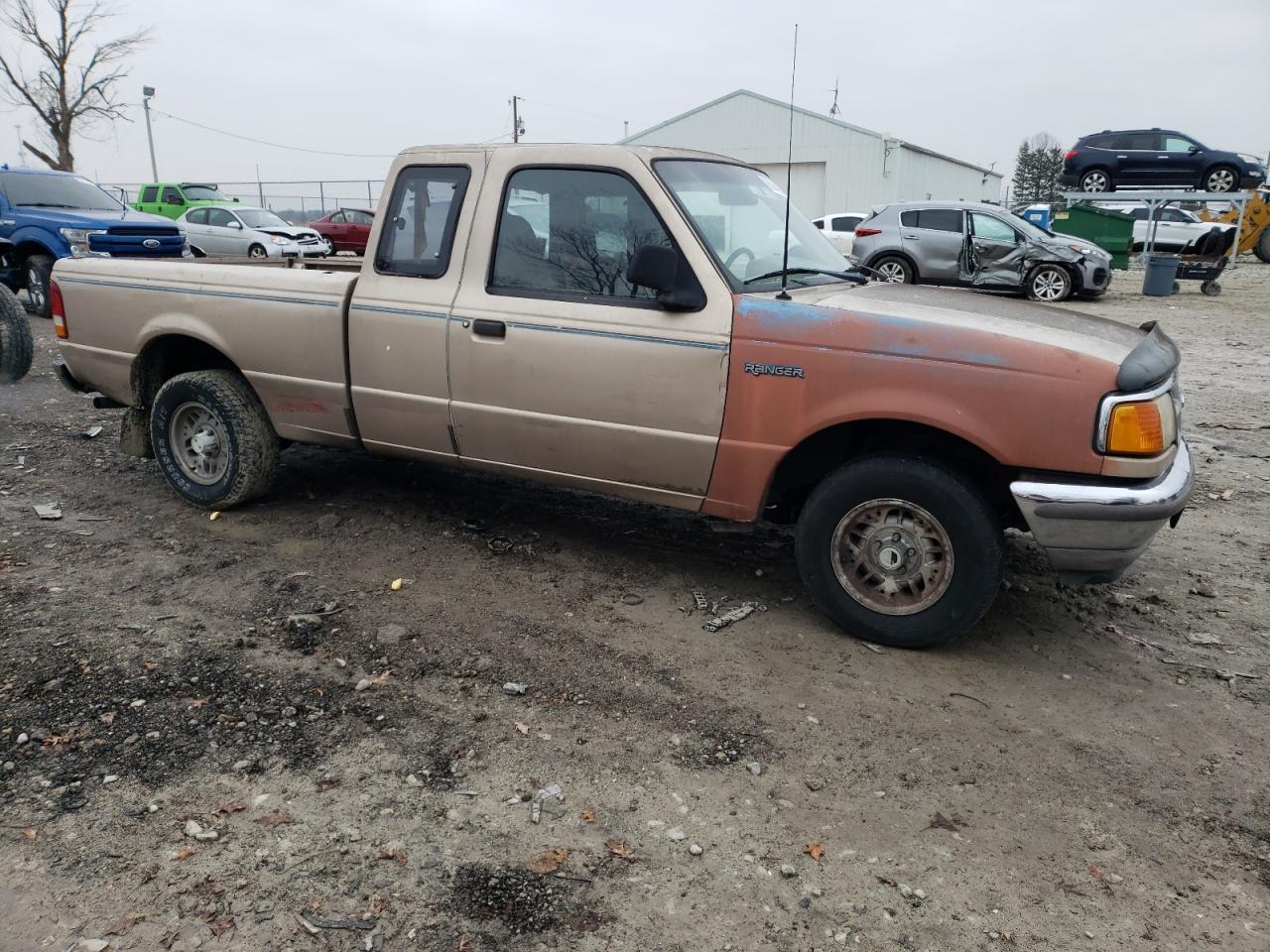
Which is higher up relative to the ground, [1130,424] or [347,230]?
[347,230]

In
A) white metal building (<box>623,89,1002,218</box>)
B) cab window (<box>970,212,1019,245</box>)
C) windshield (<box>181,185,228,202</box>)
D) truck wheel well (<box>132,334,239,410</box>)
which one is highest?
white metal building (<box>623,89,1002,218</box>)

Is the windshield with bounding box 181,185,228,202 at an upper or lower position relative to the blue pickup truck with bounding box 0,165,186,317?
upper

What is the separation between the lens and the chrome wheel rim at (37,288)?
40.8ft

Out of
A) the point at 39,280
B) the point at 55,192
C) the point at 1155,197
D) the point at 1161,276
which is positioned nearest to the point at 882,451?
the point at 39,280

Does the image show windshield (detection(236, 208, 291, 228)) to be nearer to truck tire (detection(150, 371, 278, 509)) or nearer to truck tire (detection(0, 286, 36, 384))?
truck tire (detection(0, 286, 36, 384))

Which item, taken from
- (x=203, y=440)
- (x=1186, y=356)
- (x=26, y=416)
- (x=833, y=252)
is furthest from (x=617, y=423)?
(x=1186, y=356)

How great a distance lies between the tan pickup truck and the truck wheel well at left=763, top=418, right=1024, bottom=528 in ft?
0.04

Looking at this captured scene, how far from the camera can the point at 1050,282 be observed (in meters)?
16.2

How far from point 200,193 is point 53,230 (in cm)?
1305

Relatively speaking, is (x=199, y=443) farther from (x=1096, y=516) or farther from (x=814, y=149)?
(x=814, y=149)

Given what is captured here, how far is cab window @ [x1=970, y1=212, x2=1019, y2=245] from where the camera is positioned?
53.0ft

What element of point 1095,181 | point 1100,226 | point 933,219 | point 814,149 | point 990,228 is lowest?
point 990,228

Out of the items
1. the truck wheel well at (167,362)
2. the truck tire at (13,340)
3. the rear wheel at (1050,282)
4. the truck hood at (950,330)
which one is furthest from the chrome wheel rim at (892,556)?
the rear wheel at (1050,282)

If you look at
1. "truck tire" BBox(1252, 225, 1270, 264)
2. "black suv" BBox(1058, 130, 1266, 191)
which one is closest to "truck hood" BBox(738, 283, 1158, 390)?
"black suv" BBox(1058, 130, 1266, 191)
